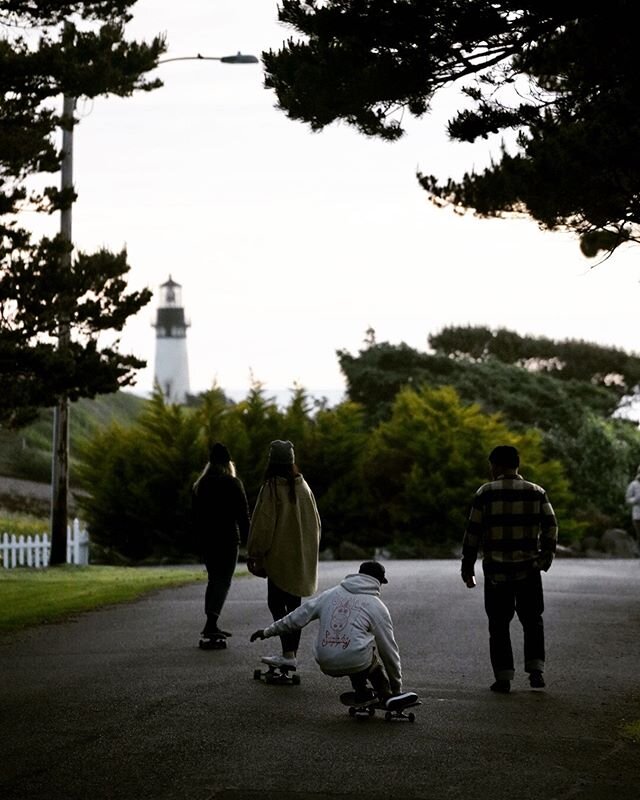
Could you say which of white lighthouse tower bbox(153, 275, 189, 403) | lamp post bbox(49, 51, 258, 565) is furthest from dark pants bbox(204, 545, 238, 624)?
white lighthouse tower bbox(153, 275, 189, 403)

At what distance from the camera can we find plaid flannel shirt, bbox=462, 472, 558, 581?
452 inches

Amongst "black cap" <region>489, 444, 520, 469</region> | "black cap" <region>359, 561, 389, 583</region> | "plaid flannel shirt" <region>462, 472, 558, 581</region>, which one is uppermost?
"black cap" <region>489, 444, 520, 469</region>

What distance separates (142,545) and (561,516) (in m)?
11.5

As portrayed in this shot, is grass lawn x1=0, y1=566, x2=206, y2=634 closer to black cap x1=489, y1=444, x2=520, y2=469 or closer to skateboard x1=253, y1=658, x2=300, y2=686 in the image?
skateboard x1=253, y1=658, x2=300, y2=686

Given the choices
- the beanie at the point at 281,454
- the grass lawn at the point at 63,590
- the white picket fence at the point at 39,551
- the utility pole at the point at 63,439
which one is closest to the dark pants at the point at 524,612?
the beanie at the point at 281,454

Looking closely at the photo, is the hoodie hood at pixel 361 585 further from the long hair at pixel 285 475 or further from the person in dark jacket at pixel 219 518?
the person in dark jacket at pixel 219 518

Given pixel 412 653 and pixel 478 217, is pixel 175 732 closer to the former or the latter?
pixel 412 653

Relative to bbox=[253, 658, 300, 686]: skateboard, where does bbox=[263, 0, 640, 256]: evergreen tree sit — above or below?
above

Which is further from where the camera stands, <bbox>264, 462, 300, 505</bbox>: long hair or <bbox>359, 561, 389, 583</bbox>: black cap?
<bbox>264, 462, 300, 505</bbox>: long hair

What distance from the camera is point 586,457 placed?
5003cm

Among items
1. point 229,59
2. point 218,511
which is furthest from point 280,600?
point 229,59

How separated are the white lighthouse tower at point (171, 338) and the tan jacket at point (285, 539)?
88221 millimetres

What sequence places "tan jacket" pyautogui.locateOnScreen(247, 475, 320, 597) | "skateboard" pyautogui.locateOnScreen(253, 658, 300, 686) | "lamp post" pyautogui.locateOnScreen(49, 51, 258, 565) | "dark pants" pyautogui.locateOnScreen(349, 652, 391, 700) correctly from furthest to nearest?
"lamp post" pyautogui.locateOnScreen(49, 51, 258, 565) < "tan jacket" pyautogui.locateOnScreen(247, 475, 320, 597) < "skateboard" pyautogui.locateOnScreen(253, 658, 300, 686) < "dark pants" pyautogui.locateOnScreen(349, 652, 391, 700)

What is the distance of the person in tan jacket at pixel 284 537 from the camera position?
40.4ft
